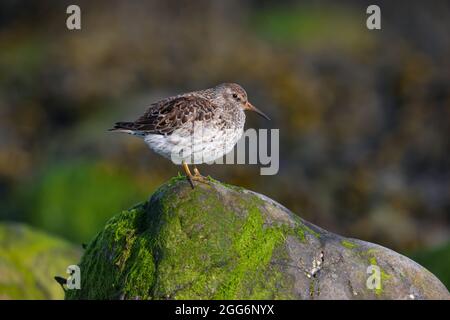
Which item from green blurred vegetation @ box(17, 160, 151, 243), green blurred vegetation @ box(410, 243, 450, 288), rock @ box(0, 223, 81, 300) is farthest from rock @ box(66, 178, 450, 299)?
green blurred vegetation @ box(17, 160, 151, 243)

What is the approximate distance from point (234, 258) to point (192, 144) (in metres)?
1.67

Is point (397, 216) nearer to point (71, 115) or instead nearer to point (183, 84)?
point (183, 84)

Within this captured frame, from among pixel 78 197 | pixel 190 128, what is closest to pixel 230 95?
pixel 190 128

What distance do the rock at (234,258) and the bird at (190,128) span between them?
701 mm

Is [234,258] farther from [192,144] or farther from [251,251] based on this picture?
[192,144]

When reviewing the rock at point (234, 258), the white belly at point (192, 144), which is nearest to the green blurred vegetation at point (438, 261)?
the rock at point (234, 258)

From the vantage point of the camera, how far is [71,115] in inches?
727

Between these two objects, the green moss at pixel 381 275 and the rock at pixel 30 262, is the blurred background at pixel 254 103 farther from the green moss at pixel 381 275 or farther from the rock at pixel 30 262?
the green moss at pixel 381 275

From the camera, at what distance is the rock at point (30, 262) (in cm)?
1007

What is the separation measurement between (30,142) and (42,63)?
3.50 m

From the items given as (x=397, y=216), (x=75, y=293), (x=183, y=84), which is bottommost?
(x=397, y=216)

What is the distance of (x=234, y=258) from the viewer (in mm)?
6922
